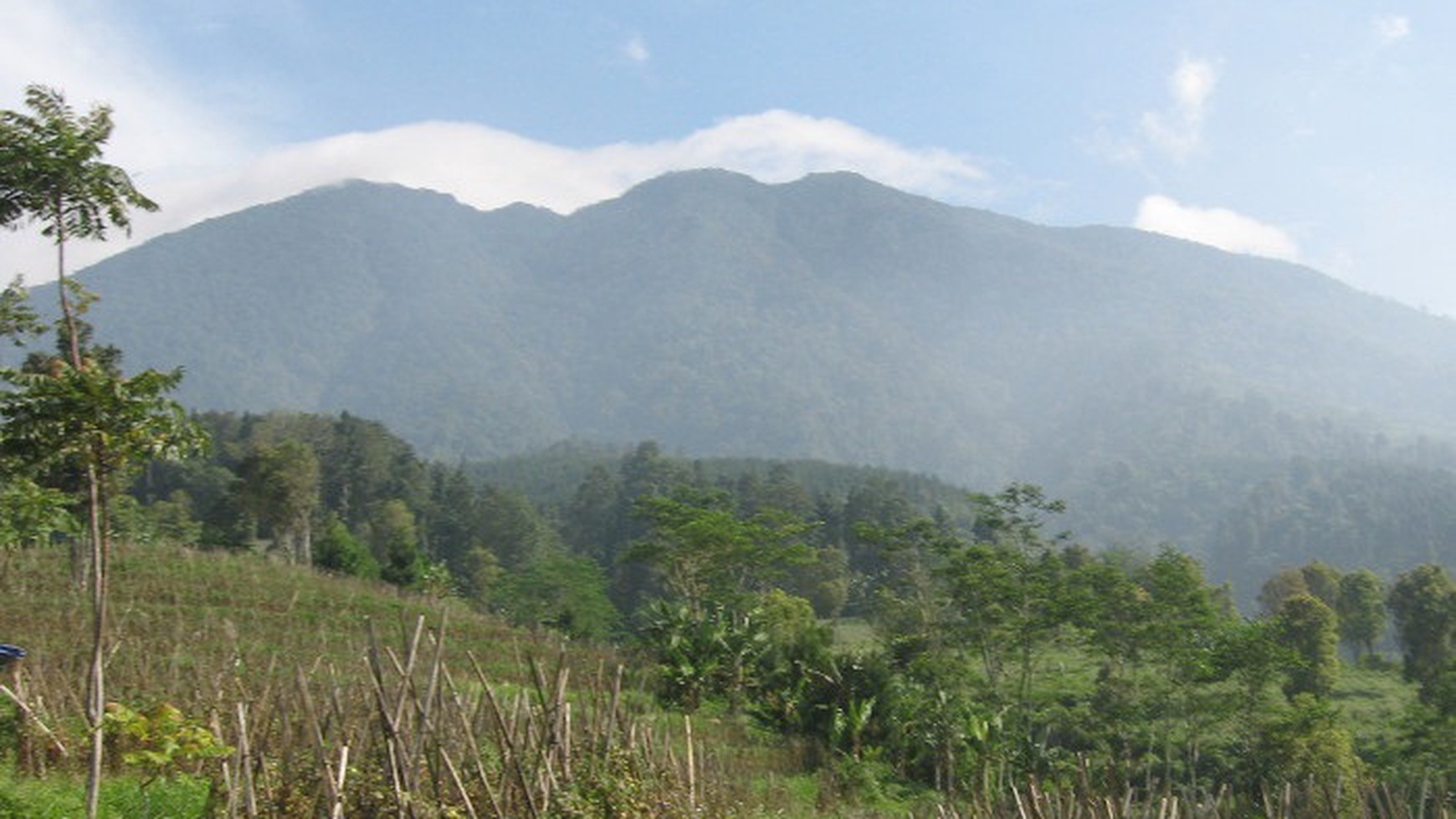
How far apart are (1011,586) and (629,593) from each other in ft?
121

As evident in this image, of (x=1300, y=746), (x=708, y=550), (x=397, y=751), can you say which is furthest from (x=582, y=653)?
(x=397, y=751)

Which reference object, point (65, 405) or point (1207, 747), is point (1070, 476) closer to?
point (1207, 747)

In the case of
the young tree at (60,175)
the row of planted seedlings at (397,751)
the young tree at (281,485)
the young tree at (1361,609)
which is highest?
the young tree at (60,175)

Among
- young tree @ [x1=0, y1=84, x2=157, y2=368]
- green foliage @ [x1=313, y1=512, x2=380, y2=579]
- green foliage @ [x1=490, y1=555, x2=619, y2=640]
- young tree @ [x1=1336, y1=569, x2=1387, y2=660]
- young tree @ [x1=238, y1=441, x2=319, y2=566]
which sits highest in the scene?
young tree @ [x1=0, y1=84, x2=157, y2=368]

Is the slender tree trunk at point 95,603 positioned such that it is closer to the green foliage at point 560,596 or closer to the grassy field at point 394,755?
the grassy field at point 394,755

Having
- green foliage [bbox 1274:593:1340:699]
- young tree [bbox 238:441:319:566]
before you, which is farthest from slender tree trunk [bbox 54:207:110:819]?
young tree [bbox 238:441:319:566]

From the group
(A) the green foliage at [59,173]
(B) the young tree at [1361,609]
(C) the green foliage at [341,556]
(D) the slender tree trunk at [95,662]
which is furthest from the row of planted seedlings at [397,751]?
(B) the young tree at [1361,609]

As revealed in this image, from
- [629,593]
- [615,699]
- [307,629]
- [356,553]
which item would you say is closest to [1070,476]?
[629,593]

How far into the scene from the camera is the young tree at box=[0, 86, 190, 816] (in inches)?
248

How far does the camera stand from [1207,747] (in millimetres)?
27547

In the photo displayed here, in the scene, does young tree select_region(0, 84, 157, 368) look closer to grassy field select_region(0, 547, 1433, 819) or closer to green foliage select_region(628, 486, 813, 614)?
grassy field select_region(0, 547, 1433, 819)

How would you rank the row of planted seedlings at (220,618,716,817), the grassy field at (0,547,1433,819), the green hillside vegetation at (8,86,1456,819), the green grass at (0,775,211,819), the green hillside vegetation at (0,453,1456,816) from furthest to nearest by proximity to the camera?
the green hillside vegetation at (0,453,1456,816)
the green grass at (0,775,211,819)
the green hillside vegetation at (8,86,1456,819)
the grassy field at (0,547,1433,819)
the row of planted seedlings at (220,618,716,817)

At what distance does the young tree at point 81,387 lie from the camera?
6301 millimetres

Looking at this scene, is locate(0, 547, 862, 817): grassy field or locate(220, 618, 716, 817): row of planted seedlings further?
locate(0, 547, 862, 817): grassy field
